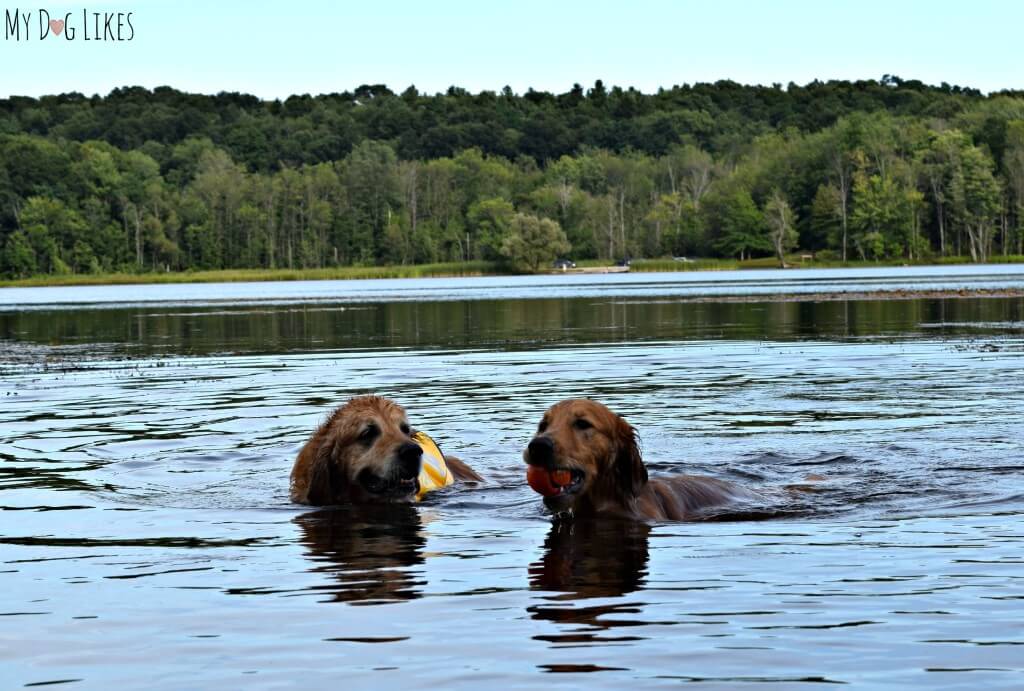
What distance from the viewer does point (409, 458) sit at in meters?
12.0

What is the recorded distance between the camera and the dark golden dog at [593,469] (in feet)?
35.0

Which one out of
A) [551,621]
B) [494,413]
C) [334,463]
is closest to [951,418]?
[494,413]

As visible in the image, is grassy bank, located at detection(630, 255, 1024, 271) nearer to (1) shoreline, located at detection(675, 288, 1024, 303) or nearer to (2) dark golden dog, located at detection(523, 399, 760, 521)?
(1) shoreline, located at detection(675, 288, 1024, 303)

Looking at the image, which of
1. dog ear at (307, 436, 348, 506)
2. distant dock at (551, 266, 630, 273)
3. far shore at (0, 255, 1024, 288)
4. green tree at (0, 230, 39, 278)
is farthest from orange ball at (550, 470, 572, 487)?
green tree at (0, 230, 39, 278)

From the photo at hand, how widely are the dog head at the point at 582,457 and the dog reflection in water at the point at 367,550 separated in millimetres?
1162

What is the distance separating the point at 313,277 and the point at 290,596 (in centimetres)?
15865

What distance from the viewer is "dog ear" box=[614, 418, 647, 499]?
11.0 metres

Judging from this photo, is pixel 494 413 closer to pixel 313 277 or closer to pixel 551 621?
pixel 551 621

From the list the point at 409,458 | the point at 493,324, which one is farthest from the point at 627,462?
the point at 493,324

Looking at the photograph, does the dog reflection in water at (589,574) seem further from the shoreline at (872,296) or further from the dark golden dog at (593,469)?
the shoreline at (872,296)

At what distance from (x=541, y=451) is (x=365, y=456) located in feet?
7.86

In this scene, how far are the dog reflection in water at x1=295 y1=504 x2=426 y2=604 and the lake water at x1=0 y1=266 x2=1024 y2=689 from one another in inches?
1.6

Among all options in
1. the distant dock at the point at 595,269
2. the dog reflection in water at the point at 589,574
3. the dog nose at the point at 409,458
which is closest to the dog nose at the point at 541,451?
the dog reflection in water at the point at 589,574

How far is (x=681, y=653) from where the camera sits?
24.2 feet
